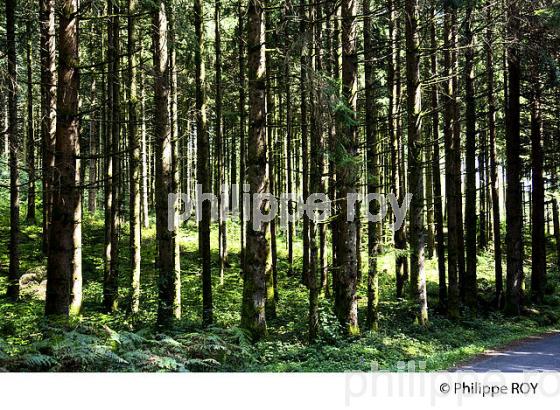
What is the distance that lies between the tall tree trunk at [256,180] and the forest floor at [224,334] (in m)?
0.64

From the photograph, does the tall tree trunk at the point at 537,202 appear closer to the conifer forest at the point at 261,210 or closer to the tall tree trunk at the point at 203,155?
the conifer forest at the point at 261,210

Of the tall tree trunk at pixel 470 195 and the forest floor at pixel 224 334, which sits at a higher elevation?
the tall tree trunk at pixel 470 195

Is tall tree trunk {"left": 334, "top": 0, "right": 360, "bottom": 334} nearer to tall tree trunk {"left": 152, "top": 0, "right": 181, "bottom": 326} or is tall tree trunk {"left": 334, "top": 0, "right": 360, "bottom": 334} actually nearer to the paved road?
the paved road

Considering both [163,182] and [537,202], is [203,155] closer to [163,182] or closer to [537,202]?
[163,182]

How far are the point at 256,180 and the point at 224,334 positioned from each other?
10.7ft

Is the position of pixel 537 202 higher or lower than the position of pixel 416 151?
lower

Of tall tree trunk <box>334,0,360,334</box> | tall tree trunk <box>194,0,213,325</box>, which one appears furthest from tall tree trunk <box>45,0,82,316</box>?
tall tree trunk <box>334,0,360,334</box>

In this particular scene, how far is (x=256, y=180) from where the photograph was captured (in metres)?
10.2

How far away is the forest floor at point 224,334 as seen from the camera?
24.3ft

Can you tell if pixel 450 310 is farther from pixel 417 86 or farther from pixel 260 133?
pixel 260 133

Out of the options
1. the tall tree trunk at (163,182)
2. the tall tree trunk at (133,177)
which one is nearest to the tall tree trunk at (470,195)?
the tall tree trunk at (163,182)

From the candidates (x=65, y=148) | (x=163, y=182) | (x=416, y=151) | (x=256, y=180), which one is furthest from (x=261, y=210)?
(x=416, y=151)

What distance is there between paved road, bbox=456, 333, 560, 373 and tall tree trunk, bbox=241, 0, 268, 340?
14.2ft
